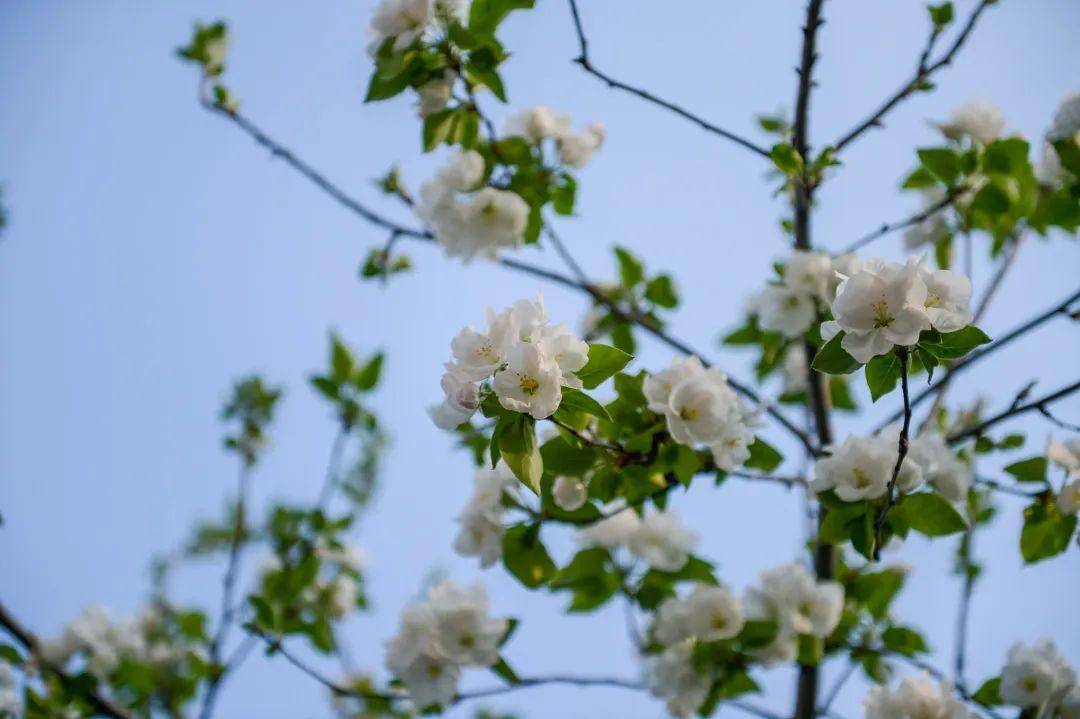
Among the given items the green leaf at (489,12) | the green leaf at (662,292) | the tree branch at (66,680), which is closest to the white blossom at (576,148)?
the green leaf at (489,12)

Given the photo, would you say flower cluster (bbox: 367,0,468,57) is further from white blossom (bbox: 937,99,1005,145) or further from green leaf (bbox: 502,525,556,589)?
white blossom (bbox: 937,99,1005,145)

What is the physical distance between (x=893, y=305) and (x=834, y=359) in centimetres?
15

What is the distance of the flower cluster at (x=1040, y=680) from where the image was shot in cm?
186

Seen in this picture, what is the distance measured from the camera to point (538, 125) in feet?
8.03

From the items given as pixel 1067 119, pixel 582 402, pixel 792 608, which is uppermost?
pixel 1067 119

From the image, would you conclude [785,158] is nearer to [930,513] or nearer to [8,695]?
[930,513]

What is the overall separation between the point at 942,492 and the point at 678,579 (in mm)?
748

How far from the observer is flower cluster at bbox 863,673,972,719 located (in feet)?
5.76

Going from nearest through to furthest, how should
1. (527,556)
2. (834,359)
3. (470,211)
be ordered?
(834,359) → (527,556) → (470,211)

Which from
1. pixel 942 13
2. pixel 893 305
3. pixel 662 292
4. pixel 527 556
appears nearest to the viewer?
pixel 893 305

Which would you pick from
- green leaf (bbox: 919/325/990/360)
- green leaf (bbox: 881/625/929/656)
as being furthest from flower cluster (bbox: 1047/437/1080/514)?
green leaf (bbox: 919/325/990/360)

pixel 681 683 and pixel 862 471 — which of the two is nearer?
pixel 862 471

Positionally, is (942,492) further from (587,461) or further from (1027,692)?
(587,461)

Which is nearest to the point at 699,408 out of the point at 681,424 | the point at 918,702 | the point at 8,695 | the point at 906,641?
the point at 681,424
